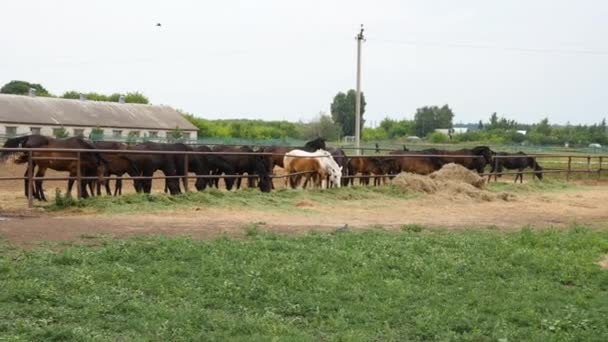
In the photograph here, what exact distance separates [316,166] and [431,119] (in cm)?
8161

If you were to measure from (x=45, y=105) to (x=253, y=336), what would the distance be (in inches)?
2095

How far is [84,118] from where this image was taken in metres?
53.9

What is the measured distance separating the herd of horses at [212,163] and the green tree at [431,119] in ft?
232

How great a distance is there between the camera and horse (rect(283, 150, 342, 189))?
69.2 ft

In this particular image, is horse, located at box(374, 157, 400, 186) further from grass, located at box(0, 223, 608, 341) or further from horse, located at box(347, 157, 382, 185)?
grass, located at box(0, 223, 608, 341)

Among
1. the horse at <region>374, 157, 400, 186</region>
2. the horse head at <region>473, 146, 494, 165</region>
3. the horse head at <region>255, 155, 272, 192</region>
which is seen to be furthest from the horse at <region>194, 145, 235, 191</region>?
the horse head at <region>473, 146, 494, 165</region>

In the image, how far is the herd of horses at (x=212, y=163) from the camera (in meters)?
15.9

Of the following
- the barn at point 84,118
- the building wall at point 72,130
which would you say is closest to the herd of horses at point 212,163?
the barn at point 84,118

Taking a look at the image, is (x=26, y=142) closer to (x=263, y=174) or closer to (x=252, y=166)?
(x=263, y=174)

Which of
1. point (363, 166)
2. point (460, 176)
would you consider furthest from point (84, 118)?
point (460, 176)

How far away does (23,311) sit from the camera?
18.6 feet

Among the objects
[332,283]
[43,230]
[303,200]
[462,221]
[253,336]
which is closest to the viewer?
[253,336]

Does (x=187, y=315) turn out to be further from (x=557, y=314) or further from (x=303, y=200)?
(x=303, y=200)

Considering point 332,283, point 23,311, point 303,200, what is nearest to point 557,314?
point 332,283
